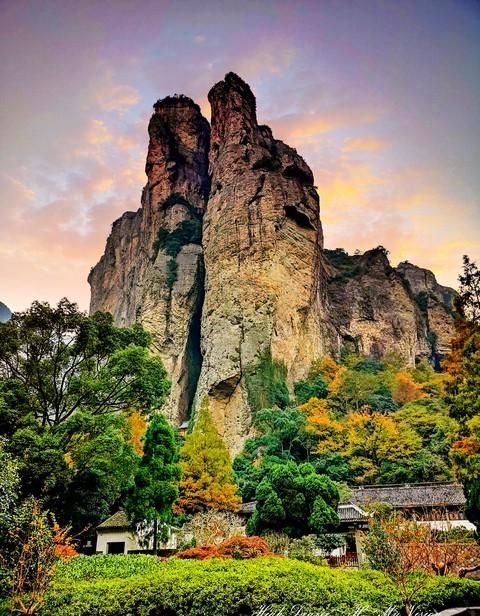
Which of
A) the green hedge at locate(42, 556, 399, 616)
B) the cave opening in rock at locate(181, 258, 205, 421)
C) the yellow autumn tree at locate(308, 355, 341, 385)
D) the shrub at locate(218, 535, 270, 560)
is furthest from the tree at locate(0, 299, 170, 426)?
the cave opening in rock at locate(181, 258, 205, 421)

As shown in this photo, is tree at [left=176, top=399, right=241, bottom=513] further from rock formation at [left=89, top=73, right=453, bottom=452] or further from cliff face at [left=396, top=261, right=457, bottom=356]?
cliff face at [left=396, top=261, right=457, bottom=356]

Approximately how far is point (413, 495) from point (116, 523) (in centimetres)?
1438

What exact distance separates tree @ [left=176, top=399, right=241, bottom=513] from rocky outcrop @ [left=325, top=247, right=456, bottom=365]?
1308 inches

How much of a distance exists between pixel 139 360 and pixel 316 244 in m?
35.2

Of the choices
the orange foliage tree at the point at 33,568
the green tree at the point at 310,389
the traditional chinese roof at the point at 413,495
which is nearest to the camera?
the orange foliage tree at the point at 33,568

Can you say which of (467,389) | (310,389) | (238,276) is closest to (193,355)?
(238,276)

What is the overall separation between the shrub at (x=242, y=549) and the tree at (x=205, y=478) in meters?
11.2

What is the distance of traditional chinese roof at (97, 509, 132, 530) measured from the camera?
67.2 ft

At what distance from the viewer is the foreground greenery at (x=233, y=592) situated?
26.9 feet

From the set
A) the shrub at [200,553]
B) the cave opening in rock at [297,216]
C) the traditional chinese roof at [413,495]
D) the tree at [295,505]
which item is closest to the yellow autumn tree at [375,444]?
the traditional chinese roof at [413,495]

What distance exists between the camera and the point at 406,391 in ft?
145

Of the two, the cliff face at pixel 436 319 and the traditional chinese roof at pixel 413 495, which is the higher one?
the cliff face at pixel 436 319

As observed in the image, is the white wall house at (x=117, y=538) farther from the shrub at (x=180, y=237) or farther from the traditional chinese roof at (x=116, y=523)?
the shrub at (x=180, y=237)

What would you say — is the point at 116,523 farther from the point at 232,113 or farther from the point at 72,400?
the point at 232,113
